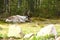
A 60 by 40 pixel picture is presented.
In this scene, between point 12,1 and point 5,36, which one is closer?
point 5,36

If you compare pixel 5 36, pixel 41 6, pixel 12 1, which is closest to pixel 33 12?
pixel 41 6

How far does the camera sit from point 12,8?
13.6 metres

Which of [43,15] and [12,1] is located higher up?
[12,1]

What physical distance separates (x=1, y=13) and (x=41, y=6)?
8.43ft

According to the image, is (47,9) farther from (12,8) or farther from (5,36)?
(5,36)

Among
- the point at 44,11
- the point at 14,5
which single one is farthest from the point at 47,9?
the point at 14,5


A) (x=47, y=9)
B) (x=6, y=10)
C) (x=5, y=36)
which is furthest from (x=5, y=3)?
(x=5, y=36)

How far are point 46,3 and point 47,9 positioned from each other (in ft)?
1.27

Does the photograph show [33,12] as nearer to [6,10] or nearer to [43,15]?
[43,15]

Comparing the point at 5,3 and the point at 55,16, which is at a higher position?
the point at 5,3

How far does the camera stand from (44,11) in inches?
535

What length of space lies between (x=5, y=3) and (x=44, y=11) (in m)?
2.55

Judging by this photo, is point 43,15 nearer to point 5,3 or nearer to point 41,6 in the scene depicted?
point 41,6

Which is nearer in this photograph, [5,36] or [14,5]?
[5,36]
